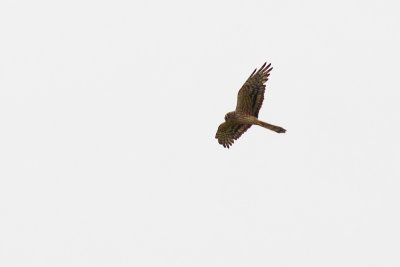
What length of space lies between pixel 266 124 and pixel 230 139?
3.44 m

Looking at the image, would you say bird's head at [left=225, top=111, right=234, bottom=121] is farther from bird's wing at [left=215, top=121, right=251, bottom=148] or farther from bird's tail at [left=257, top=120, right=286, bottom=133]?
bird's tail at [left=257, top=120, right=286, bottom=133]

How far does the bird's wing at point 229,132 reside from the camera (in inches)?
1009

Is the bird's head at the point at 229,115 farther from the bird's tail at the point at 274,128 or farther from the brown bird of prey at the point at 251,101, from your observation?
the bird's tail at the point at 274,128

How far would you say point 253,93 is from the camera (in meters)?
23.9

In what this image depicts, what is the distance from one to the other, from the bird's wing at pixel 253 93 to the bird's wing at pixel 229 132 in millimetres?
1525

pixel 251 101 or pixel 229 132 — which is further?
pixel 229 132

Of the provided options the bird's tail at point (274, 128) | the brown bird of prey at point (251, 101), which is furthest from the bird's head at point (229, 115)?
the bird's tail at point (274, 128)

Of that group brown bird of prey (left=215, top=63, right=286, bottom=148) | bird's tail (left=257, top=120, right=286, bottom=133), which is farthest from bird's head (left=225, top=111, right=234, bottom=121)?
bird's tail (left=257, top=120, right=286, bottom=133)

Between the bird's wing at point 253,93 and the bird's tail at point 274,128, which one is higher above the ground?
the bird's wing at point 253,93

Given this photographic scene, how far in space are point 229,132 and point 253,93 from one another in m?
2.66

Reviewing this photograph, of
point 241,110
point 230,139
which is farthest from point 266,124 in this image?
point 230,139

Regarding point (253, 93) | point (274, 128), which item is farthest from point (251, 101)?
point (274, 128)

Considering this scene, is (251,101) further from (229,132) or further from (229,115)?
(229,132)

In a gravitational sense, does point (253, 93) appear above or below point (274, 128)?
above
